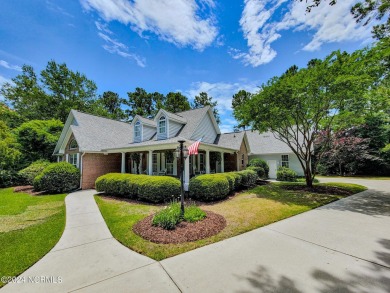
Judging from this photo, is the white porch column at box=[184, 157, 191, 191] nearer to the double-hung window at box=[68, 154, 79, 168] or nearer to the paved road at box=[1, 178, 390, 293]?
the paved road at box=[1, 178, 390, 293]

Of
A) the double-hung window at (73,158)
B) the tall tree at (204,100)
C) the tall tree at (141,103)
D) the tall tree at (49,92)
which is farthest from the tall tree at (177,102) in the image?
the double-hung window at (73,158)

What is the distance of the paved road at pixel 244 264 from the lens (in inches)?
121

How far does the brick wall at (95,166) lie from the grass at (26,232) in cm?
528

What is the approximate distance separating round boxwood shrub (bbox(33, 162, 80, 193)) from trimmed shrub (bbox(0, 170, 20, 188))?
7.18m

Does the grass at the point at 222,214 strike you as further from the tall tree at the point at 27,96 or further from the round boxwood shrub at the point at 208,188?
the tall tree at the point at 27,96

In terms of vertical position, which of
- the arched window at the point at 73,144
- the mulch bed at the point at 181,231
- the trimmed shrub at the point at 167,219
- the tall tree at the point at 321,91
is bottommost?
the mulch bed at the point at 181,231

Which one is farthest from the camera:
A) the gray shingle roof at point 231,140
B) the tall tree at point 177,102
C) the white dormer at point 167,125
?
the tall tree at point 177,102

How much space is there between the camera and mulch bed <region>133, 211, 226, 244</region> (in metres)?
5.02

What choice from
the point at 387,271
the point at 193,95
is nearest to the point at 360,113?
the point at 387,271

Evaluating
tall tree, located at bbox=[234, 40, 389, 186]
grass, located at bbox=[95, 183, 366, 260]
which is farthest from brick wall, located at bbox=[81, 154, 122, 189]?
tall tree, located at bbox=[234, 40, 389, 186]

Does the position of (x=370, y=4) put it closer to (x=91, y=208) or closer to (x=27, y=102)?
(x=91, y=208)

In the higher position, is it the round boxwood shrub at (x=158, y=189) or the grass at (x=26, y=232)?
the round boxwood shrub at (x=158, y=189)

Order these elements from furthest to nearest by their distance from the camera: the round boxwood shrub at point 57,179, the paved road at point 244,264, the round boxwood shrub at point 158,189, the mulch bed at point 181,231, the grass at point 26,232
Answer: the round boxwood shrub at point 57,179 → the round boxwood shrub at point 158,189 → the mulch bed at point 181,231 → the grass at point 26,232 → the paved road at point 244,264

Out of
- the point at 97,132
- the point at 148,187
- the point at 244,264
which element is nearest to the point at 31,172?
the point at 97,132
